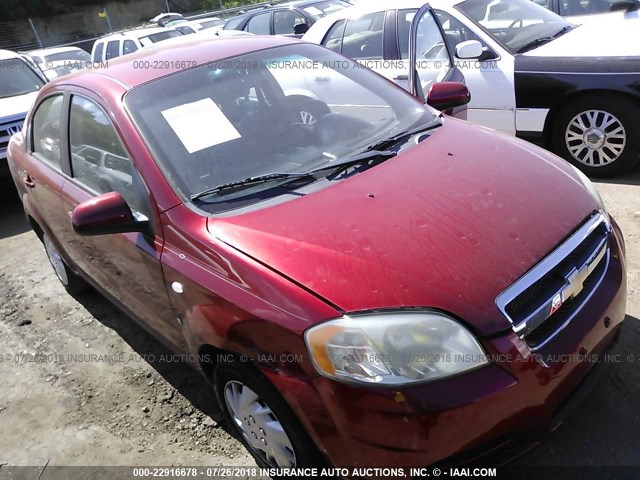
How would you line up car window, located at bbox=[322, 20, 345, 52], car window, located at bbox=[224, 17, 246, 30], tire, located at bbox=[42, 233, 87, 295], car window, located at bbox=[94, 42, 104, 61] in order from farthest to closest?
car window, located at bbox=[94, 42, 104, 61] < car window, located at bbox=[224, 17, 246, 30] < car window, located at bbox=[322, 20, 345, 52] < tire, located at bbox=[42, 233, 87, 295]

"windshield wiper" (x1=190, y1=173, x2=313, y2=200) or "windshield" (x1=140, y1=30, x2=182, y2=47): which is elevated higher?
"windshield" (x1=140, y1=30, x2=182, y2=47)

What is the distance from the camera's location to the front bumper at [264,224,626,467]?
1.70m

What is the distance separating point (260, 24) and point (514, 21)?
658 centimetres

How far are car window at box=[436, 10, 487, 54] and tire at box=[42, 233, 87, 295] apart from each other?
12.4ft

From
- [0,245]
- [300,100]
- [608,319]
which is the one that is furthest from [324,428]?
[0,245]

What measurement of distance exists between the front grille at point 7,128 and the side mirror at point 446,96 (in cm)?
538

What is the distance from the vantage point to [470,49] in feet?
15.3

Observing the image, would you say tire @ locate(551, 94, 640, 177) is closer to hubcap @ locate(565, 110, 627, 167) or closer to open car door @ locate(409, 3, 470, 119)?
hubcap @ locate(565, 110, 627, 167)

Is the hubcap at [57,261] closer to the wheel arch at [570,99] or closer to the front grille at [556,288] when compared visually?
the front grille at [556,288]

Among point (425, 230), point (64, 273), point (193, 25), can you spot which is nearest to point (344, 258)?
point (425, 230)

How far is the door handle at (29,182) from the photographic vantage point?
3.67m

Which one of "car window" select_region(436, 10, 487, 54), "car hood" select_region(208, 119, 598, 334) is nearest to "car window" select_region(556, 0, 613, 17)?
"car window" select_region(436, 10, 487, 54)

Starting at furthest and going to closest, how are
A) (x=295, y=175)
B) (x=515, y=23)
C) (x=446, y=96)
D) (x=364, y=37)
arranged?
(x=364, y=37) → (x=515, y=23) → (x=446, y=96) → (x=295, y=175)

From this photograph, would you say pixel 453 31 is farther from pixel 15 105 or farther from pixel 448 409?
pixel 15 105
